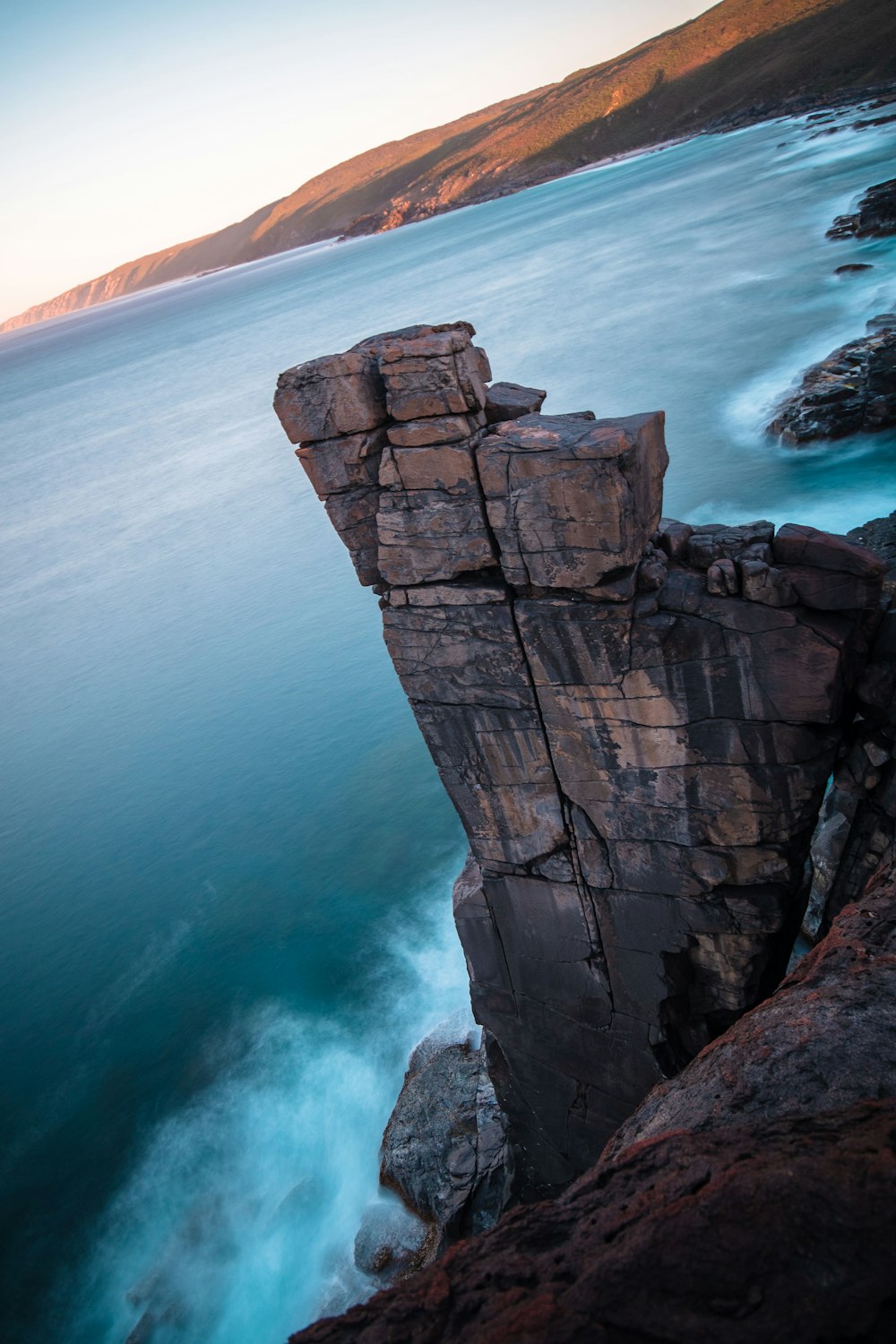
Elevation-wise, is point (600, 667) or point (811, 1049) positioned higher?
point (600, 667)

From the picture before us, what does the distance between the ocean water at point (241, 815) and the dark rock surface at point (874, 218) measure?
5.49 ft

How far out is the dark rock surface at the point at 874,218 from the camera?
56562 millimetres

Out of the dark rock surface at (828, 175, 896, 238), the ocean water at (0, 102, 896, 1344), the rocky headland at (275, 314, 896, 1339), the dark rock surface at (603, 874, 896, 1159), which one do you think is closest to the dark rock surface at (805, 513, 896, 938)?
the rocky headland at (275, 314, 896, 1339)

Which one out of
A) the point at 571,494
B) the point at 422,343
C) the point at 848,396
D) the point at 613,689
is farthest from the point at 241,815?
the point at 848,396

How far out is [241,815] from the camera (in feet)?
98.8

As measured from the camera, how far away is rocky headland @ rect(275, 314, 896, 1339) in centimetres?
956

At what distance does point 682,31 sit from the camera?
198 meters

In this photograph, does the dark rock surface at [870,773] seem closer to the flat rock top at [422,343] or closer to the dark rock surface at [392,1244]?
the flat rock top at [422,343]

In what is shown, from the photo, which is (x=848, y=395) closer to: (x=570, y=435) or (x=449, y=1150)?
(x=570, y=435)

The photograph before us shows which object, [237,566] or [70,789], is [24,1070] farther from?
[237,566]

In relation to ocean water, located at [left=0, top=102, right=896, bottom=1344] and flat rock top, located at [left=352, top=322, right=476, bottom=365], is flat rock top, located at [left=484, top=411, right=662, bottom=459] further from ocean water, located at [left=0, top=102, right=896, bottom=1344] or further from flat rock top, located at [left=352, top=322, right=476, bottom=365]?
ocean water, located at [left=0, top=102, right=896, bottom=1344]

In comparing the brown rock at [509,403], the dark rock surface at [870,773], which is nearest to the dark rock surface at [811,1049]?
the dark rock surface at [870,773]

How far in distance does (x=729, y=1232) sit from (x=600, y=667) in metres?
6.39

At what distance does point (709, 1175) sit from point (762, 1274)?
0.76 meters
